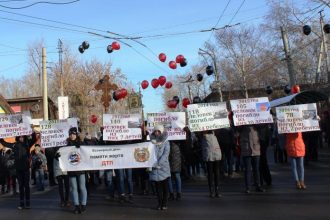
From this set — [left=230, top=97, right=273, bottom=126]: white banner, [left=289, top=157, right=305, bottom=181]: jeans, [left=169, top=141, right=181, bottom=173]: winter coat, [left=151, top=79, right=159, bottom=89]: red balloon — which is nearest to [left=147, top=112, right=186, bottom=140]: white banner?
[left=169, top=141, right=181, bottom=173]: winter coat

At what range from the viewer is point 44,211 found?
459 inches

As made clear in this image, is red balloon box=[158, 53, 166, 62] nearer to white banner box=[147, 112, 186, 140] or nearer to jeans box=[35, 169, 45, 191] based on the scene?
jeans box=[35, 169, 45, 191]

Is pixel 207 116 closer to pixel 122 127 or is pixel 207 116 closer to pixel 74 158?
pixel 122 127

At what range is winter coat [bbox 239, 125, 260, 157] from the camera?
1230 centimetres

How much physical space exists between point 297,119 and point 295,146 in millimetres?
929

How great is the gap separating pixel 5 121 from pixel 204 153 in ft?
18.3

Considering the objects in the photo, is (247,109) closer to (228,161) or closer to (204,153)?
(204,153)

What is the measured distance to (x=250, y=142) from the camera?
1234cm

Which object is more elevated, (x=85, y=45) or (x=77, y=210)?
(x=85, y=45)

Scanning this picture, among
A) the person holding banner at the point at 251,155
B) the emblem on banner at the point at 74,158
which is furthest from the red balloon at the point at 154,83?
the emblem on banner at the point at 74,158

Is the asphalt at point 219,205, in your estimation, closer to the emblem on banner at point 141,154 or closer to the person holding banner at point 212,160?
the person holding banner at point 212,160

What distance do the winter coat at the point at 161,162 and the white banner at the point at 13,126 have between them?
4083 mm

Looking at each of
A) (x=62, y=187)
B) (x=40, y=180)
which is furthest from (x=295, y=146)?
(x=40, y=180)

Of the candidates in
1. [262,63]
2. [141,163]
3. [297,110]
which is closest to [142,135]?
[141,163]
